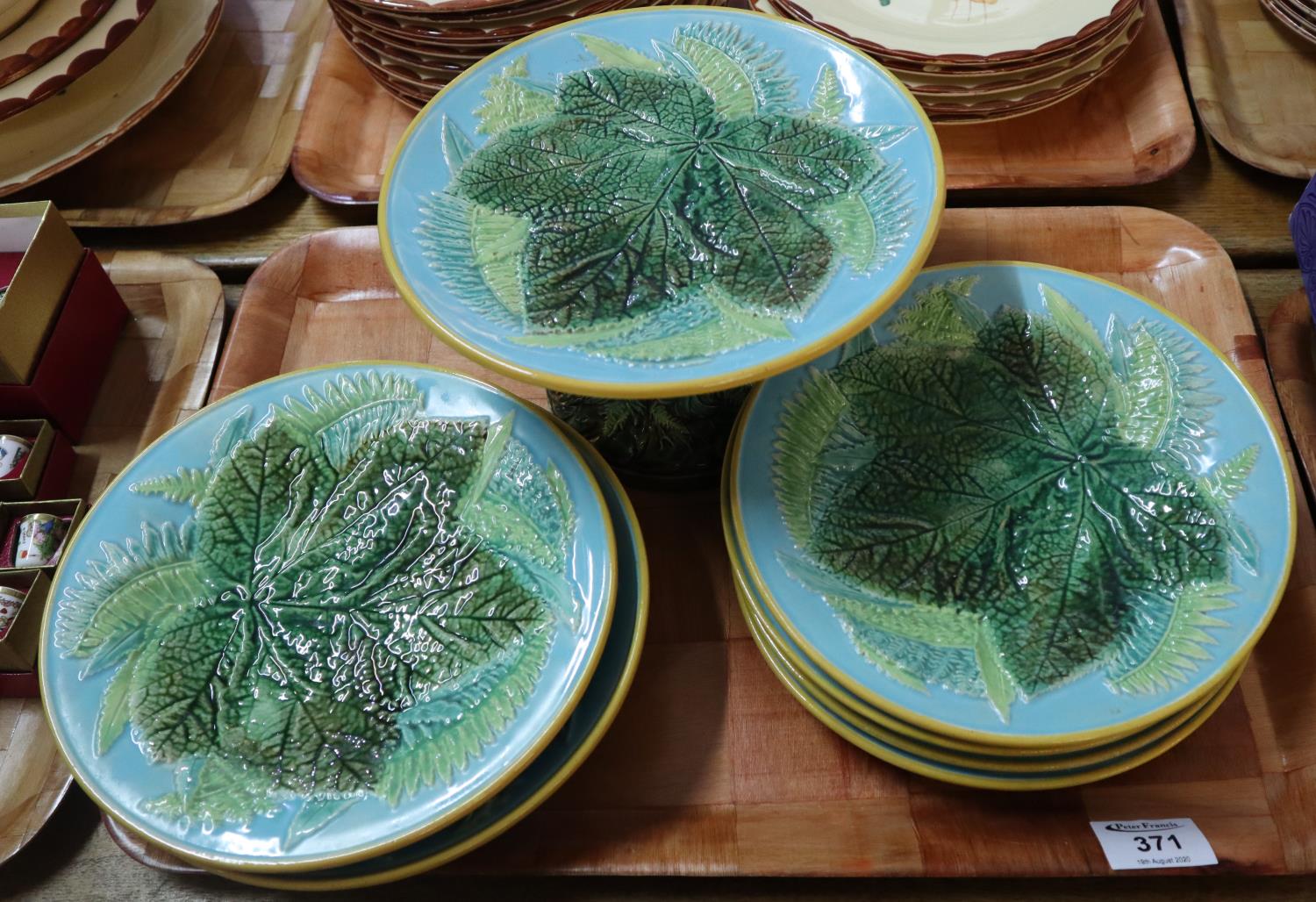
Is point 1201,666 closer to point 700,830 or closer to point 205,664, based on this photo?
point 700,830

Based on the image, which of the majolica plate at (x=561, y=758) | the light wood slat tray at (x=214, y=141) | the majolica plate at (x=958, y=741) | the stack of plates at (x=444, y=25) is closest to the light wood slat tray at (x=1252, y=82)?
the stack of plates at (x=444, y=25)

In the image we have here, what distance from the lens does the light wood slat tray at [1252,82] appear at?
0.98 m

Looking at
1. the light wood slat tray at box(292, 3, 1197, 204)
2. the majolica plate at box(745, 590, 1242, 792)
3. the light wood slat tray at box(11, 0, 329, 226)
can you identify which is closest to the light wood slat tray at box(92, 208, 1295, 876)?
the majolica plate at box(745, 590, 1242, 792)

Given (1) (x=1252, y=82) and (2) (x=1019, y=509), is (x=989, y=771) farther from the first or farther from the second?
(1) (x=1252, y=82)

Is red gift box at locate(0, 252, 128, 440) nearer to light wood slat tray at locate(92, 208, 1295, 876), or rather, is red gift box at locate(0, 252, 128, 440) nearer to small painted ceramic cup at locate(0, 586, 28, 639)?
small painted ceramic cup at locate(0, 586, 28, 639)

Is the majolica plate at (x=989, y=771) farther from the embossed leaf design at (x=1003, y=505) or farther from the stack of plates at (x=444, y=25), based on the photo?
the stack of plates at (x=444, y=25)

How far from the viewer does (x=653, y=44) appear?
73 cm

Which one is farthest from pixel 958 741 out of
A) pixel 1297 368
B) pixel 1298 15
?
pixel 1298 15

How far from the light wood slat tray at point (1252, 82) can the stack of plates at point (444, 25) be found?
506mm

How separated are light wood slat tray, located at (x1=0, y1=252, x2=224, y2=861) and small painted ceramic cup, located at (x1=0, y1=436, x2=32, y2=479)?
5 centimetres

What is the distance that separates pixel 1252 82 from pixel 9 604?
125cm

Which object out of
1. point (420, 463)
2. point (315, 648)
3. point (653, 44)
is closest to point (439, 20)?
point (653, 44)

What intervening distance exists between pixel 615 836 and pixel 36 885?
42cm

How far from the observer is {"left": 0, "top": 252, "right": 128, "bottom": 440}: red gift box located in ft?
2.80
